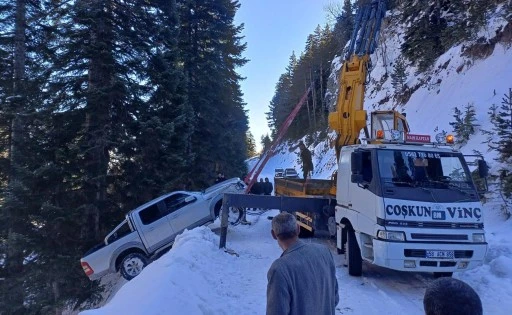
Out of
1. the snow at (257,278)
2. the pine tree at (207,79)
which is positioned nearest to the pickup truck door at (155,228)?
the snow at (257,278)

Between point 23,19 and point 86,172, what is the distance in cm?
619

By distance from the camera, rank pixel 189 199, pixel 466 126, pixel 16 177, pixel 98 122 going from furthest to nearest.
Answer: pixel 98 122 → pixel 466 126 → pixel 189 199 → pixel 16 177

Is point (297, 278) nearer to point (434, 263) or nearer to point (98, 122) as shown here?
point (434, 263)

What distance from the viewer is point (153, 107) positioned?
53.4 feet

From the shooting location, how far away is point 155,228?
12.3m

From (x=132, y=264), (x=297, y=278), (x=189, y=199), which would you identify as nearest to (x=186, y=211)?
(x=189, y=199)

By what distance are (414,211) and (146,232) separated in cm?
815

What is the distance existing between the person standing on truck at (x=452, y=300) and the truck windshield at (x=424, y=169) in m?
5.75

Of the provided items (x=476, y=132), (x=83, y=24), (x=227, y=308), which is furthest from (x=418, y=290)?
(x=83, y=24)

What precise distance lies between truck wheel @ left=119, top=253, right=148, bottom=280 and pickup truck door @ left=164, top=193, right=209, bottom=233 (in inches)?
53.6

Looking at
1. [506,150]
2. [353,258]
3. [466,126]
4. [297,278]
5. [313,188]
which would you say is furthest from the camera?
[466,126]

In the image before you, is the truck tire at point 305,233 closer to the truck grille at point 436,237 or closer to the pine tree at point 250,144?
the truck grille at point 436,237

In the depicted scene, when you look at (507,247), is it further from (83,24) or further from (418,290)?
(83,24)

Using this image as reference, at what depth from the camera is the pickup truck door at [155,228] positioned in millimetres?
12166
